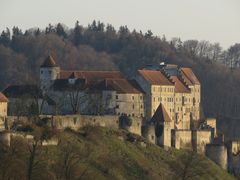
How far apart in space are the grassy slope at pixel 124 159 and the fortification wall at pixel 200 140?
671cm

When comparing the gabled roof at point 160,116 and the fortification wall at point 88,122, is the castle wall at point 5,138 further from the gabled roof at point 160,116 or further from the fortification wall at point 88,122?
the gabled roof at point 160,116

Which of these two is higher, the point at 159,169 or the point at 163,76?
the point at 163,76

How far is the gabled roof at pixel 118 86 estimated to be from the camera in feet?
372

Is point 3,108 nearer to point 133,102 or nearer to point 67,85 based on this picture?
point 67,85

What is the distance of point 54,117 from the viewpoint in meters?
97.7

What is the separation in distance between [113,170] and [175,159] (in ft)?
38.9

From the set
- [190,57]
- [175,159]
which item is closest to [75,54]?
[190,57]

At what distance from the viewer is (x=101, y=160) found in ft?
313

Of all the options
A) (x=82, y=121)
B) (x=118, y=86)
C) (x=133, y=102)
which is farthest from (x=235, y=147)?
(x=82, y=121)

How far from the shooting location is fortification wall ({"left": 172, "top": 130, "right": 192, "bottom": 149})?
111 meters

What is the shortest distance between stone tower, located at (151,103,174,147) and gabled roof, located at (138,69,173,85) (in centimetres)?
574

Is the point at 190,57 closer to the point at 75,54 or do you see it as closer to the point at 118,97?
the point at 75,54

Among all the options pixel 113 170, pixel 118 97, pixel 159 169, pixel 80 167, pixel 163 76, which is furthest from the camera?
pixel 163 76

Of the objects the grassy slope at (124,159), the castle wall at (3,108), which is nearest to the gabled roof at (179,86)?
the grassy slope at (124,159)
